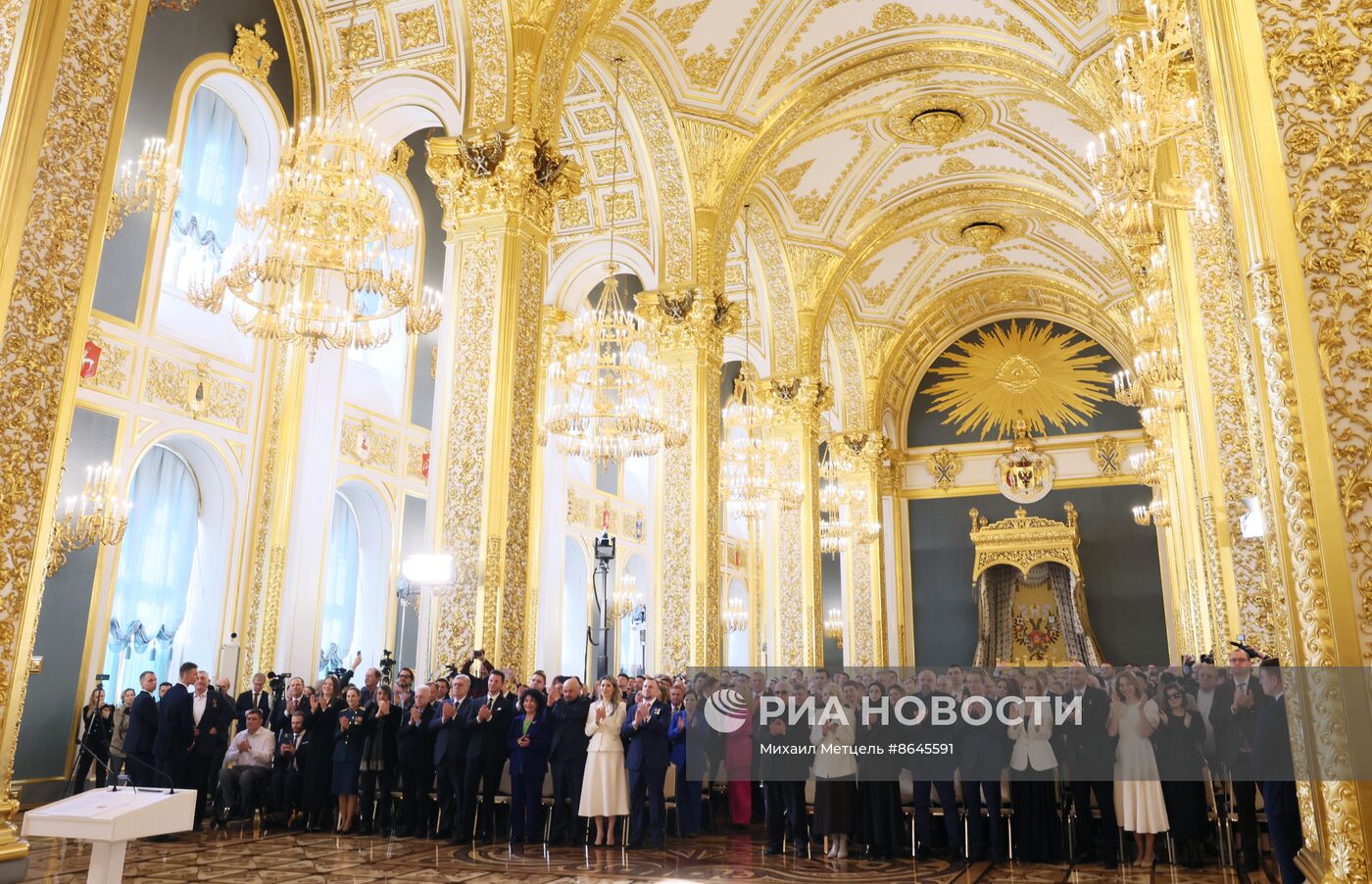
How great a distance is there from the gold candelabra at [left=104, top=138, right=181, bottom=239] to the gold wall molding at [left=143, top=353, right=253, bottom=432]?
1.51 m

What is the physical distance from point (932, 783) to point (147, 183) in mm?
8810

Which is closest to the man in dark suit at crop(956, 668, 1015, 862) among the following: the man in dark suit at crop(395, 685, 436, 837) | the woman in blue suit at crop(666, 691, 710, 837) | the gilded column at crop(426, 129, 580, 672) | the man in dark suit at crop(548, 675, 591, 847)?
the woman in blue suit at crop(666, 691, 710, 837)

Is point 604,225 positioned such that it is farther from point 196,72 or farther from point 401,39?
point 196,72

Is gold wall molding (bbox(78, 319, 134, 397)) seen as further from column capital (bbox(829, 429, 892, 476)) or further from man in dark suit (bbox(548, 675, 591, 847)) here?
column capital (bbox(829, 429, 892, 476))

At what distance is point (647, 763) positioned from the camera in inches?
305

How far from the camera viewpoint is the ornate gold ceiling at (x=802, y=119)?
1134 centimetres

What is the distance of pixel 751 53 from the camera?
13719 mm

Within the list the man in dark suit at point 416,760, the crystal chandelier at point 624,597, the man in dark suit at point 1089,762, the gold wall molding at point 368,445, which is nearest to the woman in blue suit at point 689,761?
the man in dark suit at point 416,760

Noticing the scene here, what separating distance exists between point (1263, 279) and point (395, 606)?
1287 cm

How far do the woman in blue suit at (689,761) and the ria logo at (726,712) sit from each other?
0.21 metres

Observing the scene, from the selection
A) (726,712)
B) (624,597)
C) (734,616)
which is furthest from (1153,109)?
(734,616)

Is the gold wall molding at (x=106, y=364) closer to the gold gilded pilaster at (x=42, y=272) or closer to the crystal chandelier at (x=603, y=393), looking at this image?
the crystal chandelier at (x=603, y=393)

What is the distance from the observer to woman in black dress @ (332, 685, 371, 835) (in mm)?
8047

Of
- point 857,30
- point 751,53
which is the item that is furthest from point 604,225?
point 857,30
